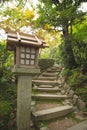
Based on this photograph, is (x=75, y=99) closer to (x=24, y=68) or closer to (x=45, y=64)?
(x=24, y=68)

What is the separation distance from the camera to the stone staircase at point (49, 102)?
471 centimetres

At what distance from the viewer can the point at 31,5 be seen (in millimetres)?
10227

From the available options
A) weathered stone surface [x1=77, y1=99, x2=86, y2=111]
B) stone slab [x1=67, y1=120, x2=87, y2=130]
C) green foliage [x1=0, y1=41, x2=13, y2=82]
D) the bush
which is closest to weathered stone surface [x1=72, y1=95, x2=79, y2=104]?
weathered stone surface [x1=77, y1=99, x2=86, y2=111]

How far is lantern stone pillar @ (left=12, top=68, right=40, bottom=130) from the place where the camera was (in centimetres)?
379

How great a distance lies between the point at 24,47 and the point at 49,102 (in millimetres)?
3089

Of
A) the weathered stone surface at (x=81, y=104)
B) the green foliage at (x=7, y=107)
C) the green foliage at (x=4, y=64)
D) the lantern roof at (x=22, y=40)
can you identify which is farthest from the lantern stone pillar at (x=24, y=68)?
the weathered stone surface at (x=81, y=104)

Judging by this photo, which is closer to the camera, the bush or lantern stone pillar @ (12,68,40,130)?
lantern stone pillar @ (12,68,40,130)

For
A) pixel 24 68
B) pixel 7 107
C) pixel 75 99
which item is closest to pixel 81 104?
pixel 75 99

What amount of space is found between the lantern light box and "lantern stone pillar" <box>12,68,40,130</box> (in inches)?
8.8

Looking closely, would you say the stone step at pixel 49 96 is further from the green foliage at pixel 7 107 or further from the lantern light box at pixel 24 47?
the lantern light box at pixel 24 47

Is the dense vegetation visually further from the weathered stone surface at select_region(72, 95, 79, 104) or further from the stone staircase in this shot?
the stone staircase

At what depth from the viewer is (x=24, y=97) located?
152 inches

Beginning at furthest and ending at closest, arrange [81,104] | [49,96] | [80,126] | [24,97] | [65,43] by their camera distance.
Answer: [65,43] < [49,96] < [81,104] < [80,126] < [24,97]

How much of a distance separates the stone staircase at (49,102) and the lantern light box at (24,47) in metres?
1.83
